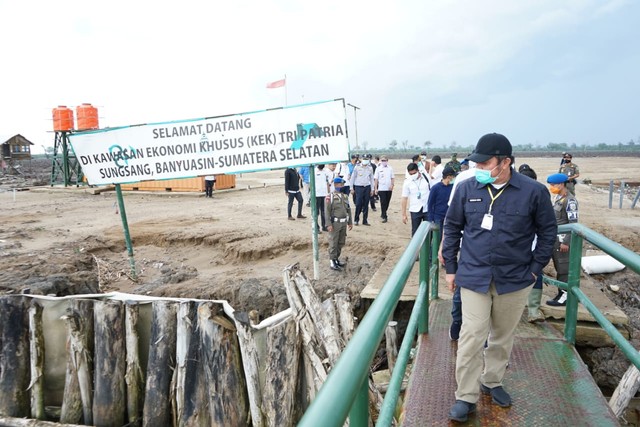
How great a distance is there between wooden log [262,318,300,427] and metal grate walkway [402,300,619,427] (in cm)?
133

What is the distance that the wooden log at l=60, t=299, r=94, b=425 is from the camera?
201 inches

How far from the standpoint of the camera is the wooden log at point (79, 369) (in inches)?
201

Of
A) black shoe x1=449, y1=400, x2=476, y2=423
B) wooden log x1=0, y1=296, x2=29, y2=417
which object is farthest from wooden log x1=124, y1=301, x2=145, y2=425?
black shoe x1=449, y1=400, x2=476, y2=423

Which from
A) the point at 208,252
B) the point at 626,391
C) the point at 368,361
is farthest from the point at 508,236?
the point at 208,252

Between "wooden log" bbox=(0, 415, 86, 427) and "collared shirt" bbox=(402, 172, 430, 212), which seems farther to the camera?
"collared shirt" bbox=(402, 172, 430, 212)

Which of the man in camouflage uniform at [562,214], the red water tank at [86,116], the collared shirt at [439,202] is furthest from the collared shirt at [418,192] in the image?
the red water tank at [86,116]

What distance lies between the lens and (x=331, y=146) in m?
7.23

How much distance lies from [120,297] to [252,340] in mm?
2038

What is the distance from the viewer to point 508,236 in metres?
2.77

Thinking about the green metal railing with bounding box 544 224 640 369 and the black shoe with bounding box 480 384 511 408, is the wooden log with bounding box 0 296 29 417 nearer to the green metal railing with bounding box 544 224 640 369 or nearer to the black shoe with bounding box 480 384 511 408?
the black shoe with bounding box 480 384 511 408

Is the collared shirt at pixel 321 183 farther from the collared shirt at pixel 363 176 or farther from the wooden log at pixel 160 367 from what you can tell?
the wooden log at pixel 160 367

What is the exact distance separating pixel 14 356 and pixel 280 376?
3.37 metres

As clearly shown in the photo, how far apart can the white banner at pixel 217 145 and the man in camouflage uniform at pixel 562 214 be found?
3.14 m

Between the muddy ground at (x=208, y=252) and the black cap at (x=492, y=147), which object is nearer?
the black cap at (x=492, y=147)
